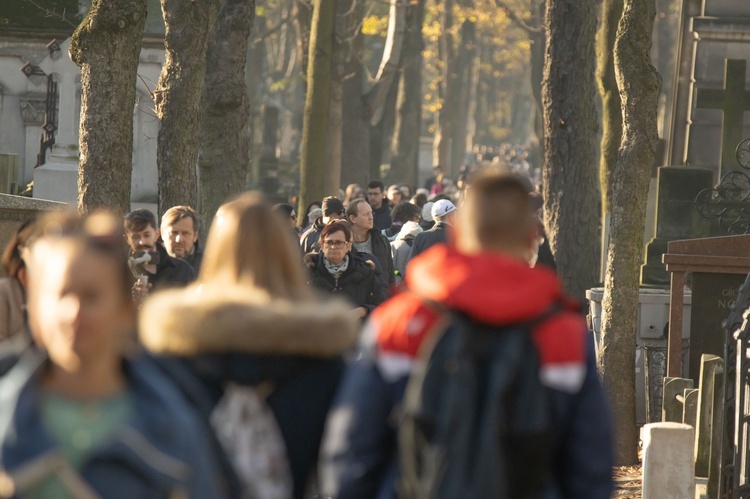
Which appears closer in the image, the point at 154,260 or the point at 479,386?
the point at 479,386

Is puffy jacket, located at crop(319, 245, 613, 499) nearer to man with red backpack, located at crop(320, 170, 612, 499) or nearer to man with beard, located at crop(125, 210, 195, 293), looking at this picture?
man with red backpack, located at crop(320, 170, 612, 499)

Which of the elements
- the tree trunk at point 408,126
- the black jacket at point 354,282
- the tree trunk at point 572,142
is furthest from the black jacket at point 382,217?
the tree trunk at point 408,126

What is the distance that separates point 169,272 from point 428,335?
153 inches

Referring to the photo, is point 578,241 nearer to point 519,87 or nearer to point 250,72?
point 250,72

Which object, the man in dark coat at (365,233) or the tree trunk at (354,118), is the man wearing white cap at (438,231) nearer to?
the man in dark coat at (365,233)

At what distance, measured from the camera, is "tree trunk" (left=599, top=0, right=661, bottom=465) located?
1119 centimetres

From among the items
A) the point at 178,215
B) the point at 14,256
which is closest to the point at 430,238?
the point at 178,215

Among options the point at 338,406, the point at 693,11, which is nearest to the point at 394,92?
the point at 693,11

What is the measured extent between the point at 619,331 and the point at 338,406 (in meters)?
7.63

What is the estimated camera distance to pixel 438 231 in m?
12.5

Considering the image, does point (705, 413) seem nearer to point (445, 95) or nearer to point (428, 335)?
point (428, 335)

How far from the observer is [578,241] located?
1695cm

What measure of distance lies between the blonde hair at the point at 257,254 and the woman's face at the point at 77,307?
0.90m

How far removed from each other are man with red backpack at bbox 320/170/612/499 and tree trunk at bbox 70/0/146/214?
645 centimetres
